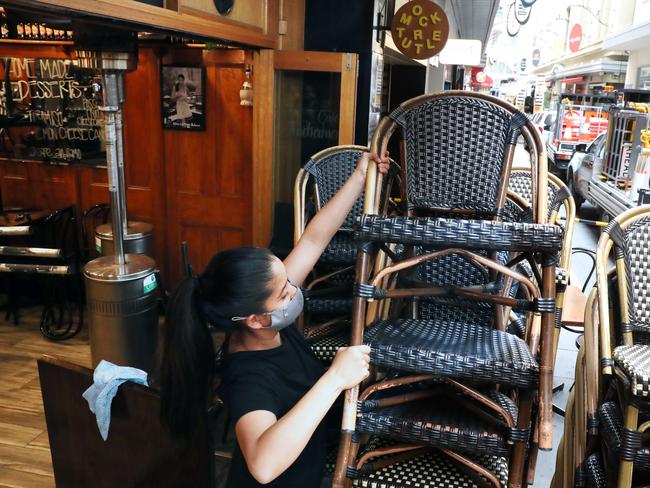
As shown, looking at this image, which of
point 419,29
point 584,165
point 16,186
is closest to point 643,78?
point 584,165

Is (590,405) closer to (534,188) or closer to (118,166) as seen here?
(534,188)

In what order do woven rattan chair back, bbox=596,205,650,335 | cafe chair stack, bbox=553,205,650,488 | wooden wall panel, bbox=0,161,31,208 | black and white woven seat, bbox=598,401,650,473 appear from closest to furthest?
black and white woven seat, bbox=598,401,650,473 → cafe chair stack, bbox=553,205,650,488 → woven rattan chair back, bbox=596,205,650,335 → wooden wall panel, bbox=0,161,31,208

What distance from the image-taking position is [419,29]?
4613mm

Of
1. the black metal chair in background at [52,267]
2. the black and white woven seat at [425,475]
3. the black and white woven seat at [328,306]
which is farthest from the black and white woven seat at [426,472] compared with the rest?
the black metal chair in background at [52,267]

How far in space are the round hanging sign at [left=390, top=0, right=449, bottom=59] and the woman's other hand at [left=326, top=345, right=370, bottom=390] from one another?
12.0ft

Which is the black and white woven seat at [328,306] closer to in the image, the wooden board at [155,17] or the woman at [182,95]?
the wooden board at [155,17]

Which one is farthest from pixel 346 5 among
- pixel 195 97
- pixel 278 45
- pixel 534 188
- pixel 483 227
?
pixel 483 227

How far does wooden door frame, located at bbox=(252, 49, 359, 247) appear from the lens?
395 cm

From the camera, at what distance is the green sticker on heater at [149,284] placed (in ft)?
11.4

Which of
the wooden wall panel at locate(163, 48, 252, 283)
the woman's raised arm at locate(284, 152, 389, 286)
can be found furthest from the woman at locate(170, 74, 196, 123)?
the woman's raised arm at locate(284, 152, 389, 286)

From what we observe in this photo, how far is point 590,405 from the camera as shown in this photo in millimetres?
1897

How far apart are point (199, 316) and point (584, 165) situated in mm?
9477

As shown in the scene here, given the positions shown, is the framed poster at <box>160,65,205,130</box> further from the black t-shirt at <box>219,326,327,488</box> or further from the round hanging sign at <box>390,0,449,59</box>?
the black t-shirt at <box>219,326,327,488</box>

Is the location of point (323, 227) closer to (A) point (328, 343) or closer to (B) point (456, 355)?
(B) point (456, 355)
